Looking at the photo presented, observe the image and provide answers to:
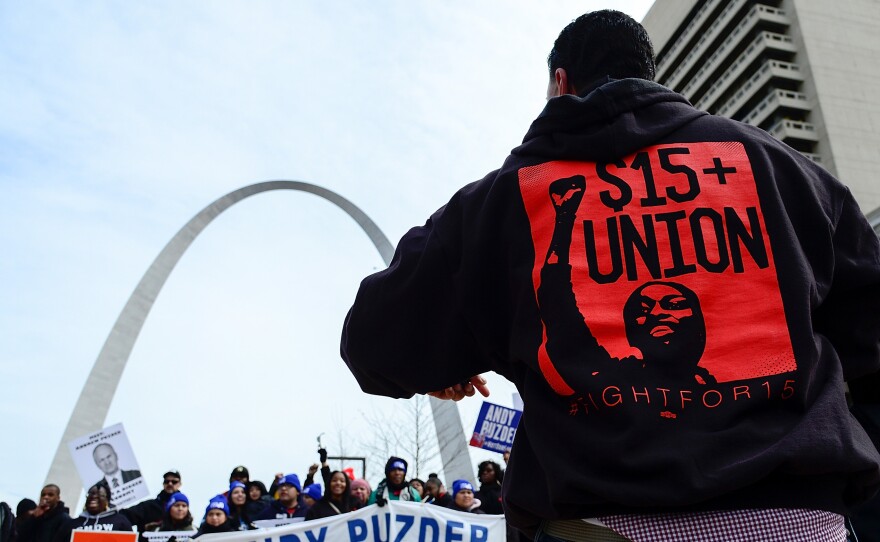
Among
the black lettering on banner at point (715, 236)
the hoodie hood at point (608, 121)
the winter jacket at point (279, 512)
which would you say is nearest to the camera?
the black lettering on banner at point (715, 236)

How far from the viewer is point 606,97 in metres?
1.53

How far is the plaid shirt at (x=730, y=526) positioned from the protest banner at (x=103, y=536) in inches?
345

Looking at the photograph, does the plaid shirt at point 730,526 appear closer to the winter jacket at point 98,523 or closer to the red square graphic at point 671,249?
the red square graphic at point 671,249

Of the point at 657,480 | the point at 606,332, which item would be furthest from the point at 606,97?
the point at 657,480

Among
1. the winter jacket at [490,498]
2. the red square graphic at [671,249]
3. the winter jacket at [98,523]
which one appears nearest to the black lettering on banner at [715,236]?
the red square graphic at [671,249]

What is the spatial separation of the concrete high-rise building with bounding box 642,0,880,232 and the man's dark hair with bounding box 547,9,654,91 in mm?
47480

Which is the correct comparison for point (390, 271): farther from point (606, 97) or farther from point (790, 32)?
point (790, 32)

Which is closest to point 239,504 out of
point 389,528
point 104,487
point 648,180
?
point 104,487

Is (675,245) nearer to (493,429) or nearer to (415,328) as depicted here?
(415,328)

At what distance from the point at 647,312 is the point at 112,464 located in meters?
Result: 12.2

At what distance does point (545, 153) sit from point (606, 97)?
16cm

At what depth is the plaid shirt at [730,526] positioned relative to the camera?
3.91 ft

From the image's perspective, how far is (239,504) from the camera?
10.1 m

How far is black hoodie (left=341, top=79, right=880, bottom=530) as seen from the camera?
1.22 meters
